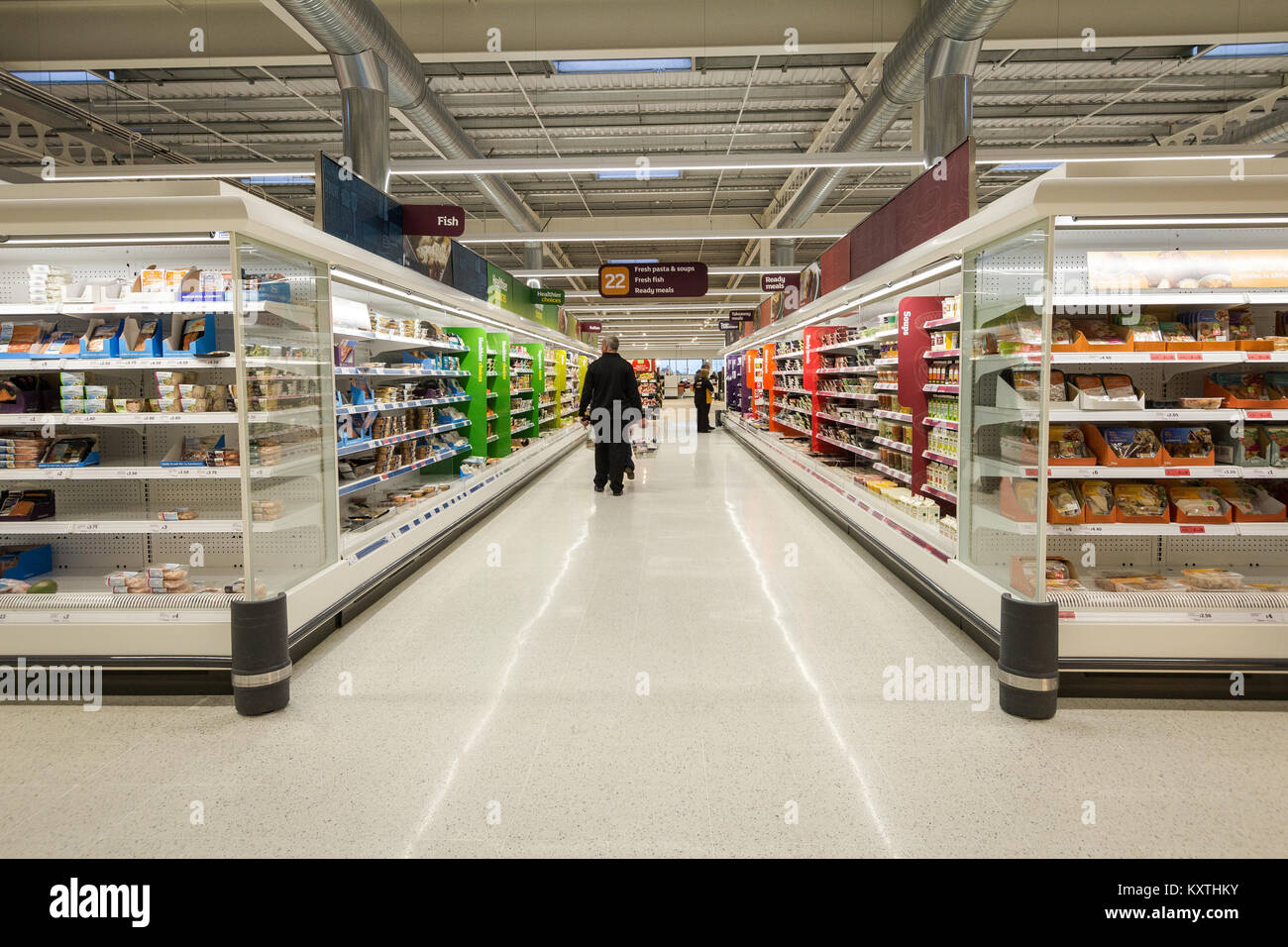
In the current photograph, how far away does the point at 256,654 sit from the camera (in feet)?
10.3

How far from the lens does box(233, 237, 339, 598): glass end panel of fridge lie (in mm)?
3508

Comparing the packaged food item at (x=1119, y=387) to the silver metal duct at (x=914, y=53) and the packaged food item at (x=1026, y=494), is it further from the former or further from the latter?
the silver metal duct at (x=914, y=53)

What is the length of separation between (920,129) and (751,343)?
748 centimetres

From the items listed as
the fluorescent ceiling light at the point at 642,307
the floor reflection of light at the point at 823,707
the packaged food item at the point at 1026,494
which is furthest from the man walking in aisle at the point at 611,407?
the fluorescent ceiling light at the point at 642,307

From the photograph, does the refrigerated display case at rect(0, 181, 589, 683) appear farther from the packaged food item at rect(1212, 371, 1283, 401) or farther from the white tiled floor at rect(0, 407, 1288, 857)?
the packaged food item at rect(1212, 371, 1283, 401)

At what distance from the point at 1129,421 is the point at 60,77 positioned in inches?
446

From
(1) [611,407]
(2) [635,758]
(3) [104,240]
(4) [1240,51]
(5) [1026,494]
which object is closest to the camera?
(2) [635,758]

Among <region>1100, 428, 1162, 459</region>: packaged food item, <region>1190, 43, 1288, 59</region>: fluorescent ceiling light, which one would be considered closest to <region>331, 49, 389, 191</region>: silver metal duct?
<region>1100, 428, 1162, 459</region>: packaged food item

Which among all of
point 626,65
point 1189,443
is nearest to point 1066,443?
point 1189,443

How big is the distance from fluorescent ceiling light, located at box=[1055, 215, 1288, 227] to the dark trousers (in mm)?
6636

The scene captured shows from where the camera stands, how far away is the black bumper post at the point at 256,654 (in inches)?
123

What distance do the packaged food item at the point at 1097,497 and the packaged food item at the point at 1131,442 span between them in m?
0.24

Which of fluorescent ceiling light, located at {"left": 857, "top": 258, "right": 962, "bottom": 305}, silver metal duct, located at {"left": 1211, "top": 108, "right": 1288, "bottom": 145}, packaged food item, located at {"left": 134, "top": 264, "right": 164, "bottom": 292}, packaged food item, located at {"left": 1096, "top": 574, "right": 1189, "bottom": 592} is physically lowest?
packaged food item, located at {"left": 1096, "top": 574, "right": 1189, "bottom": 592}

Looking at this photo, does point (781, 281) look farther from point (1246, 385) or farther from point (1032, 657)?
point (1032, 657)
